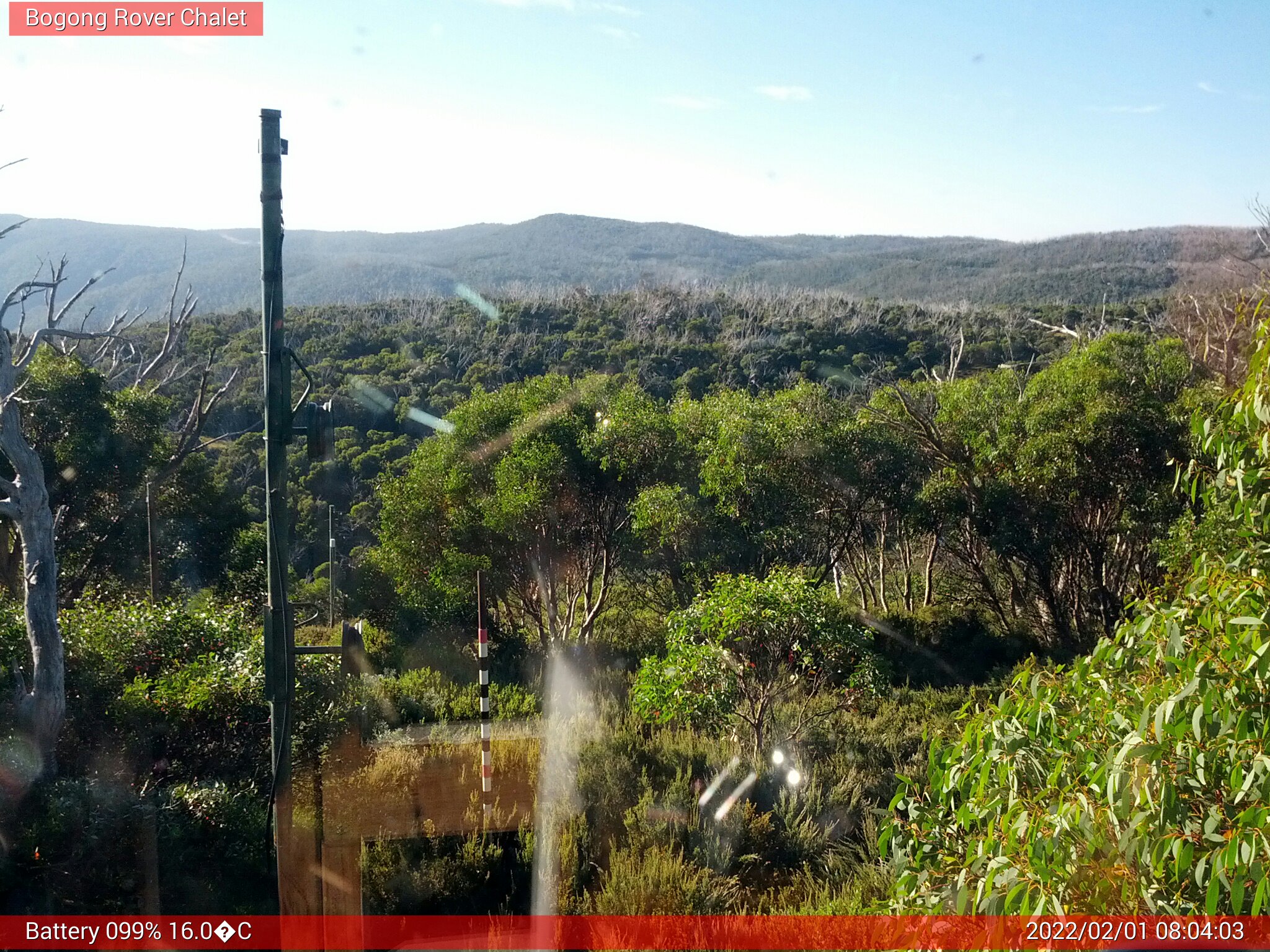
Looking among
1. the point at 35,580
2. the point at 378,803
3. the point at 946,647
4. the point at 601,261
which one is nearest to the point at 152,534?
the point at 35,580

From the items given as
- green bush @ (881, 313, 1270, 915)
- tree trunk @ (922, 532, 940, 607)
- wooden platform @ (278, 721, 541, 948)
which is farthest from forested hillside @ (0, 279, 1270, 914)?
tree trunk @ (922, 532, 940, 607)

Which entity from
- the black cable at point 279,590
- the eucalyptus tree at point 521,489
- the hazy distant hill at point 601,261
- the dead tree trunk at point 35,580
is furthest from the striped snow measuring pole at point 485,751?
the hazy distant hill at point 601,261

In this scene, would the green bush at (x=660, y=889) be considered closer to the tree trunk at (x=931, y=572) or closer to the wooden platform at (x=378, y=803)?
the wooden platform at (x=378, y=803)

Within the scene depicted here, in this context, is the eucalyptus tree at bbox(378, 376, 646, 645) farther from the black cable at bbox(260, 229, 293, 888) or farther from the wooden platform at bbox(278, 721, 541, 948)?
the black cable at bbox(260, 229, 293, 888)

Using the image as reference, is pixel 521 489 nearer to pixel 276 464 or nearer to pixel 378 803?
pixel 378 803

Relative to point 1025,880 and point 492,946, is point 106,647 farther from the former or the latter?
point 1025,880
